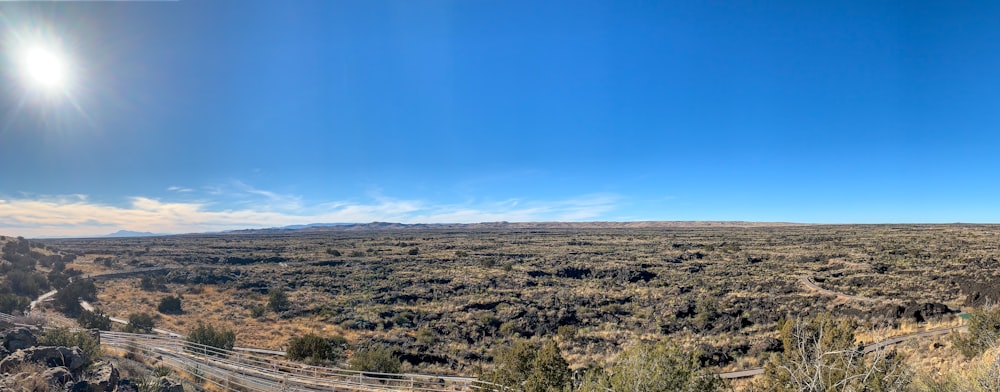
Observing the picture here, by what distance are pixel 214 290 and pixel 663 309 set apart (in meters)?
35.5

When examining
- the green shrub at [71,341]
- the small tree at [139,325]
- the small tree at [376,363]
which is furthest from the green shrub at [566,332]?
the small tree at [139,325]

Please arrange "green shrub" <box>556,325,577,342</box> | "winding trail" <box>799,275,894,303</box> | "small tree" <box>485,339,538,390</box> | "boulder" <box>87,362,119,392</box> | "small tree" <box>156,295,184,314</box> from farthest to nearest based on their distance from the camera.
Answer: "small tree" <box>156,295,184,314</box>
"winding trail" <box>799,275,894,303</box>
"green shrub" <box>556,325,577,342</box>
"small tree" <box>485,339,538,390</box>
"boulder" <box>87,362,119,392</box>

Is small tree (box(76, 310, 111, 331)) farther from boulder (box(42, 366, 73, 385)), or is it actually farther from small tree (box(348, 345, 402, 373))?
boulder (box(42, 366, 73, 385))

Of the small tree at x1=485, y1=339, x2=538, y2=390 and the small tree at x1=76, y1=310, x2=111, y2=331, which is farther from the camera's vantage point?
the small tree at x1=76, y1=310, x2=111, y2=331

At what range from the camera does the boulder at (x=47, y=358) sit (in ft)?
30.6

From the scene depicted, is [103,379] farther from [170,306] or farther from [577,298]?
[577,298]

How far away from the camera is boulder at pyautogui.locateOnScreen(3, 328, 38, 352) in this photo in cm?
1129

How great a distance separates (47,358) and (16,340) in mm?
3320

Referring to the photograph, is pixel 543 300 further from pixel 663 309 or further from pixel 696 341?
pixel 696 341

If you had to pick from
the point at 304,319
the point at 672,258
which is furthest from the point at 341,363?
the point at 672,258

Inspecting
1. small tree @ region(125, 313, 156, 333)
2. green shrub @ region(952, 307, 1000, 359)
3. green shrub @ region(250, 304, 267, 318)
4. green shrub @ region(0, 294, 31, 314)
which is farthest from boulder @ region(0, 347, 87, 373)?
green shrub @ region(952, 307, 1000, 359)

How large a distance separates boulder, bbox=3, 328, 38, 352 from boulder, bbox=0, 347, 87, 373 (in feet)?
7.81

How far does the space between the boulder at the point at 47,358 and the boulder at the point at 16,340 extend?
2.38 m

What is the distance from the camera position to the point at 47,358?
9836 millimetres
